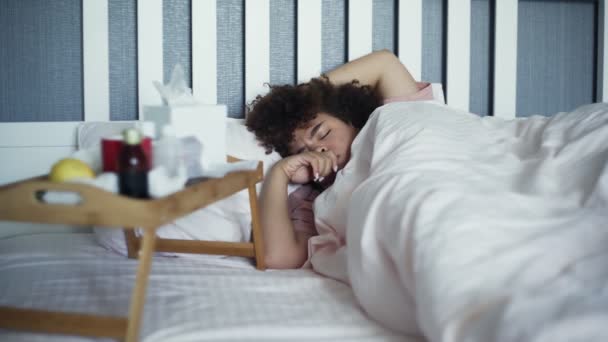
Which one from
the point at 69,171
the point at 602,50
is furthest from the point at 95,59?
the point at 602,50

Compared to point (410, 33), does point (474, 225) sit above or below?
below

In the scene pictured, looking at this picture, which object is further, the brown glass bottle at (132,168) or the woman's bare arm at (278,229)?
the woman's bare arm at (278,229)

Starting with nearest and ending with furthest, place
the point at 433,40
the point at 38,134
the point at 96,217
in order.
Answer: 1. the point at 96,217
2. the point at 38,134
3. the point at 433,40

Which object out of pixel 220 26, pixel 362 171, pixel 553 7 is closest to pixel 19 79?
pixel 220 26

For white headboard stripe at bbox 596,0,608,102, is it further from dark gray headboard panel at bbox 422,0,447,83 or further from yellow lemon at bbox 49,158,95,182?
yellow lemon at bbox 49,158,95,182

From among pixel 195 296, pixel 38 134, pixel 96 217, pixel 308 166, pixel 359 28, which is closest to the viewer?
pixel 96 217

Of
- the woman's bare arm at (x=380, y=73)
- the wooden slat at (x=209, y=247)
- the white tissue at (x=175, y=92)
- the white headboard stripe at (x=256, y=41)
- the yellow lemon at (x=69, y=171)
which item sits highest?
the white headboard stripe at (x=256, y=41)

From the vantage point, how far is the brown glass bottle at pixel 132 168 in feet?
2.35

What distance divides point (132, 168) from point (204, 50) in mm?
913

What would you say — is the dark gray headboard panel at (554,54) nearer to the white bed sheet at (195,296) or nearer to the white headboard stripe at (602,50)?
the white headboard stripe at (602,50)

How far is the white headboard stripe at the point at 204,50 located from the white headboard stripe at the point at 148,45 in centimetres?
9

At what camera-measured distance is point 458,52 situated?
168cm

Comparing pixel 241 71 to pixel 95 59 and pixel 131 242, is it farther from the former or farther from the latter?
pixel 131 242

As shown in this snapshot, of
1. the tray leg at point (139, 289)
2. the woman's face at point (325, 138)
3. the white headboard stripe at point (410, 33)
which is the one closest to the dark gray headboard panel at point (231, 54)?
the woman's face at point (325, 138)
